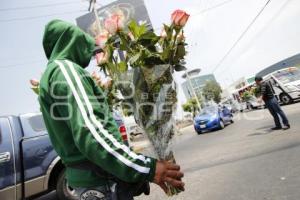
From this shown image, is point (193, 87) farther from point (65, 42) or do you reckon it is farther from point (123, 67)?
point (65, 42)

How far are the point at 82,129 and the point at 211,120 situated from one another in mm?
14530

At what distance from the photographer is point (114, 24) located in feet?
A: 6.14

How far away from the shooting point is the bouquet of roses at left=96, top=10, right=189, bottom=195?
177 cm

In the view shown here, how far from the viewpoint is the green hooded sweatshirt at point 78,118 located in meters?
1.32

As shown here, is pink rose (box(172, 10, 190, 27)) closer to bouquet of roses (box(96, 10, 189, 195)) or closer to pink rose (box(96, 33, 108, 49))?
bouquet of roses (box(96, 10, 189, 195))

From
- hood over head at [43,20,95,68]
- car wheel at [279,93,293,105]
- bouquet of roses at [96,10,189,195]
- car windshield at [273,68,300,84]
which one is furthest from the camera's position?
car windshield at [273,68,300,84]

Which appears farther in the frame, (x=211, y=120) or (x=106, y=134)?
(x=211, y=120)

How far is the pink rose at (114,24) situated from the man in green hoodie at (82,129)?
228 mm

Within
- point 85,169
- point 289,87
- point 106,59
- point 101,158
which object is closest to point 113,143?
point 101,158

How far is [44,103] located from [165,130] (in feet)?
2.34

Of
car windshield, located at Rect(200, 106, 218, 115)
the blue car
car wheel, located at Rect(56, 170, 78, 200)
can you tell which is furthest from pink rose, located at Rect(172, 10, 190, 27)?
car windshield, located at Rect(200, 106, 218, 115)

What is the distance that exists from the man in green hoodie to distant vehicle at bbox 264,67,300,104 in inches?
630

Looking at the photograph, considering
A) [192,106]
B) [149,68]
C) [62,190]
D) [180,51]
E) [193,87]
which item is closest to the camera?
[149,68]

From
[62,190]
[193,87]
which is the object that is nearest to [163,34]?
[62,190]
